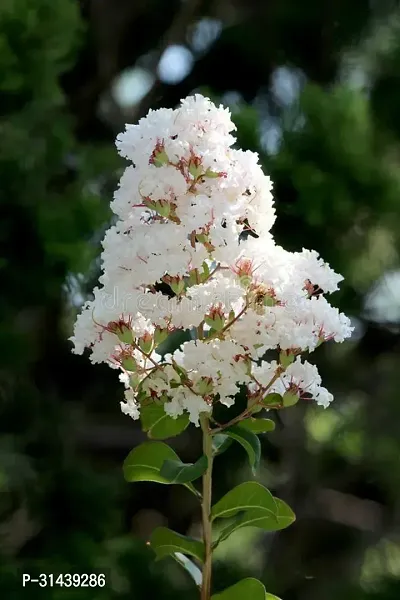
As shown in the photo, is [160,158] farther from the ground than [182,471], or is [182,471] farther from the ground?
[160,158]

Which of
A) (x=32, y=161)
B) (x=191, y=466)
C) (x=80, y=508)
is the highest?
(x=32, y=161)

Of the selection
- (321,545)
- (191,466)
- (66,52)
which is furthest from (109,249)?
(321,545)

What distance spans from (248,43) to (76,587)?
758 millimetres

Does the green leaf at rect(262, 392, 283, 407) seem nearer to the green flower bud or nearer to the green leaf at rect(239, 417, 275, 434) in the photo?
the green leaf at rect(239, 417, 275, 434)

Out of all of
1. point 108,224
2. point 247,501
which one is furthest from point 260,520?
point 108,224

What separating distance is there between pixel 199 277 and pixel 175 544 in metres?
0.16

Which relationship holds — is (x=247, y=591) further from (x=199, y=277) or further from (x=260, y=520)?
(x=199, y=277)

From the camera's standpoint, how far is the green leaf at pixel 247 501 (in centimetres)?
39

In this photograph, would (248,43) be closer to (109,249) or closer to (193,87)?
(193,87)

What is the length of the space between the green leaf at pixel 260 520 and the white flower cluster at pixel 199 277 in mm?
72

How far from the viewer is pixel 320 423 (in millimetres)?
1000

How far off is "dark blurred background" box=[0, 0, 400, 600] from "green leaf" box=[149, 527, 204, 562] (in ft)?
1.14

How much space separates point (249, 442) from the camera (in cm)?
38

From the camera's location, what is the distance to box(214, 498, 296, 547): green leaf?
0.40m
